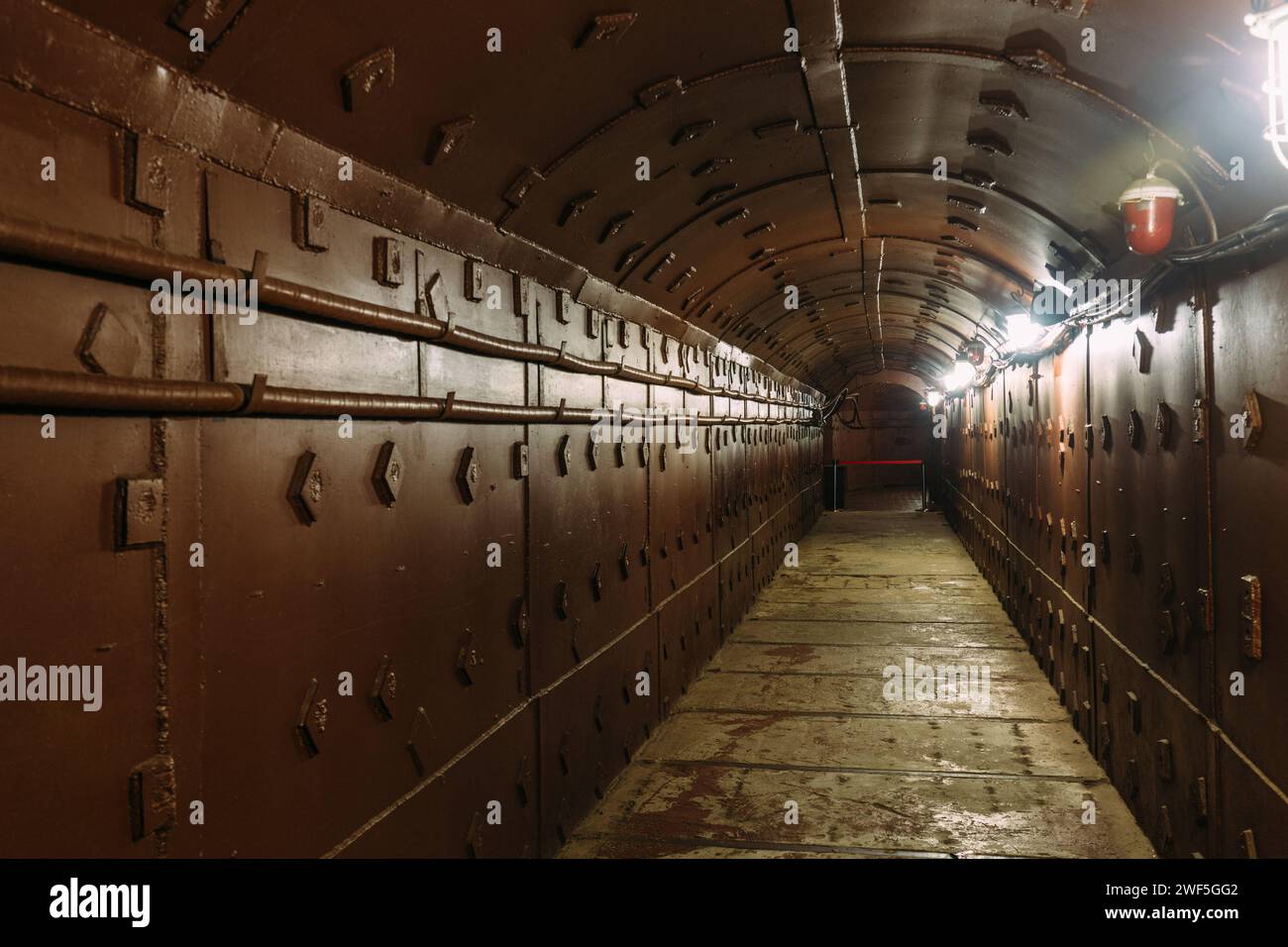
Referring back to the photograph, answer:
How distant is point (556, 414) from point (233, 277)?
2.56 meters

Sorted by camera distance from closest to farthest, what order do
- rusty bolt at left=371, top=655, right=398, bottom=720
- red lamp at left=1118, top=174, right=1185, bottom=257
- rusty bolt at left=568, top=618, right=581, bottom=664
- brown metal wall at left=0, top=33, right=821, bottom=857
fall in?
brown metal wall at left=0, top=33, right=821, bottom=857 < rusty bolt at left=371, top=655, right=398, bottom=720 < red lamp at left=1118, top=174, right=1185, bottom=257 < rusty bolt at left=568, top=618, right=581, bottom=664

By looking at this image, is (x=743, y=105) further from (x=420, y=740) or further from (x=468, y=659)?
(x=420, y=740)

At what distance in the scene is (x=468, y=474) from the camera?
13.4ft

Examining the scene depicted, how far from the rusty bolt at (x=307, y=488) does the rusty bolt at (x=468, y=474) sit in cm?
100

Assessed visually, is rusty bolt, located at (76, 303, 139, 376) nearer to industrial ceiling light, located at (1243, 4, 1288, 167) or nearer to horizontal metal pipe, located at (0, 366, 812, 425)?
horizontal metal pipe, located at (0, 366, 812, 425)

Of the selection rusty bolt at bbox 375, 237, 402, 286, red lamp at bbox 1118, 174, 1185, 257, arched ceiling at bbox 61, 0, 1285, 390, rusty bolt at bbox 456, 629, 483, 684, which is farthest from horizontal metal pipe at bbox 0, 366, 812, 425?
red lamp at bbox 1118, 174, 1185, 257

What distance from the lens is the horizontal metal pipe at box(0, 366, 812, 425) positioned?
2.03 m

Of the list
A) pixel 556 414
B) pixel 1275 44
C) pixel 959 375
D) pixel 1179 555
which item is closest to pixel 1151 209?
pixel 1275 44

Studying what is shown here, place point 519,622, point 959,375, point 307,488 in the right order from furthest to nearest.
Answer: point 959,375, point 519,622, point 307,488

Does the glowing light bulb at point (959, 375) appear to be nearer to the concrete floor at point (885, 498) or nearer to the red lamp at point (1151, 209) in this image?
the concrete floor at point (885, 498)

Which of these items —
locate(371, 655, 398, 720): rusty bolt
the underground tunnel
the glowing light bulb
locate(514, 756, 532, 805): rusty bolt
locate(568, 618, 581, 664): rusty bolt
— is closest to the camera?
the underground tunnel

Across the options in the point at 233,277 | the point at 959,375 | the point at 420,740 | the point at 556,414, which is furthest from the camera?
the point at 959,375

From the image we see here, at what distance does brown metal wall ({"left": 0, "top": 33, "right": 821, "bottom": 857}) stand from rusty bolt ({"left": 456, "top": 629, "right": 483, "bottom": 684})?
0.01 meters

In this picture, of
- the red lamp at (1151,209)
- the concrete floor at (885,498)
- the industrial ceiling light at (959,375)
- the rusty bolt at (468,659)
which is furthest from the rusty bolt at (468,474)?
the concrete floor at (885,498)
